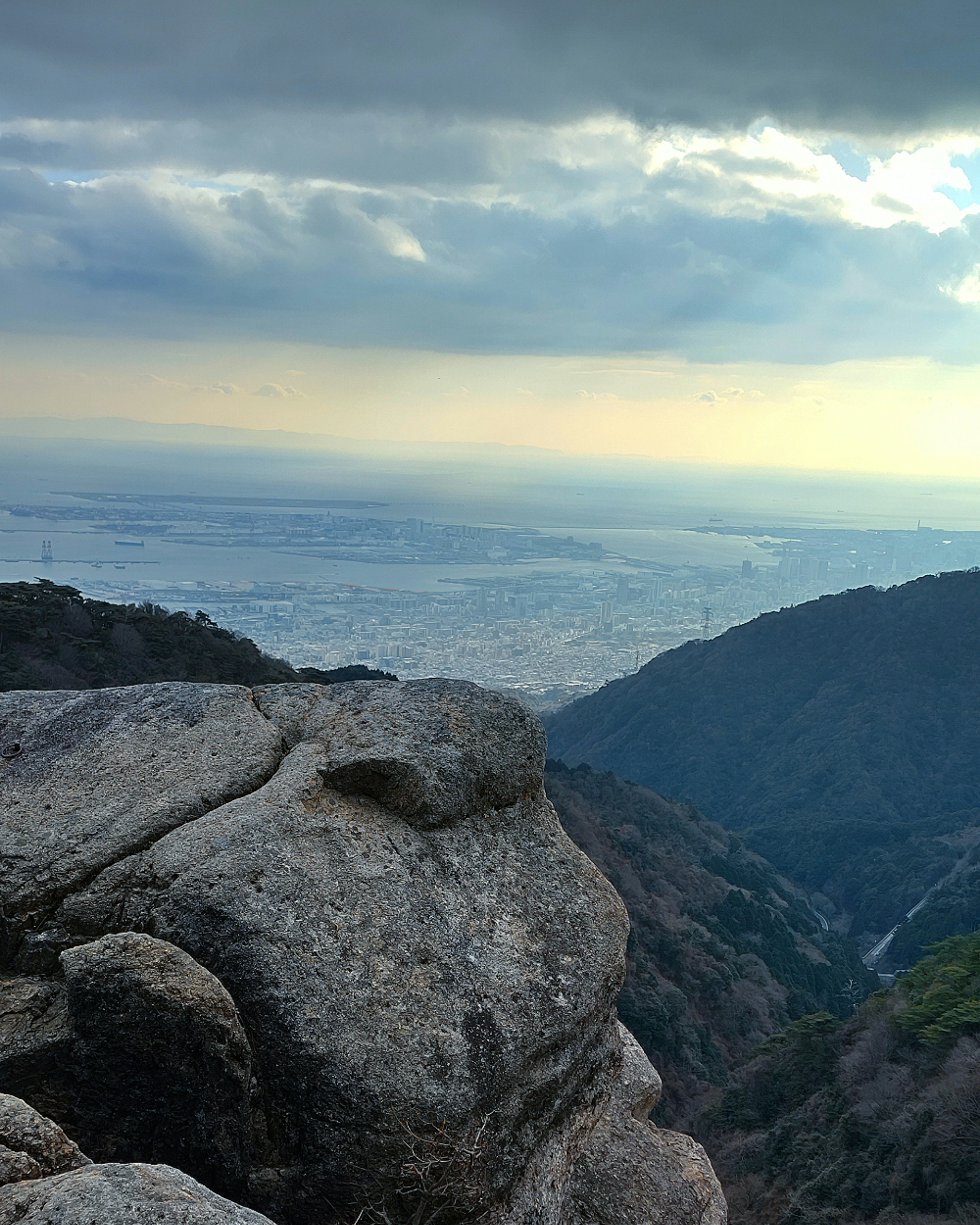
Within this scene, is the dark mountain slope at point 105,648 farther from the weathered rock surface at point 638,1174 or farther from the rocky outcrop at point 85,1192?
the rocky outcrop at point 85,1192

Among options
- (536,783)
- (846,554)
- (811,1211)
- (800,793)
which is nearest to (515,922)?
(536,783)

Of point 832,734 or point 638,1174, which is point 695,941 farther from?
point 832,734

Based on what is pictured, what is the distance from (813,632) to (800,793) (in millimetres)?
23030

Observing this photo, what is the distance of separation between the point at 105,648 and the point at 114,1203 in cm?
2502

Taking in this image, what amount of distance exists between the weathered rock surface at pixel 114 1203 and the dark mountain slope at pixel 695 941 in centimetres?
3025

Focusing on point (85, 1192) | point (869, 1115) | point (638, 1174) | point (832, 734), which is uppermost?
point (85, 1192)

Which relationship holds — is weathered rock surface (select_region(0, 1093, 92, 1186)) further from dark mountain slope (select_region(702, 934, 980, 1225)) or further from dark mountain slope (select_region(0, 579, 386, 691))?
dark mountain slope (select_region(702, 934, 980, 1225))

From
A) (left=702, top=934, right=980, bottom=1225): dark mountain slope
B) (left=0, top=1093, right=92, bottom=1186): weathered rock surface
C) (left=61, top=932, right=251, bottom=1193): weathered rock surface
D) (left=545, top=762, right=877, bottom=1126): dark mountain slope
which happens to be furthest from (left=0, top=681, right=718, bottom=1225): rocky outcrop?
(left=545, top=762, right=877, bottom=1126): dark mountain slope

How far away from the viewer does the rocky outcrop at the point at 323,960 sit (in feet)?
19.7

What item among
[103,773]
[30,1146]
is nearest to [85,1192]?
[30,1146]

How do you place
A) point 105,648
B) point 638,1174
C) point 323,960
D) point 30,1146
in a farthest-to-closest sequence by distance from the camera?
1. point 105,648
2. point 638,1174
3. point 323,960
4. point 30,1146

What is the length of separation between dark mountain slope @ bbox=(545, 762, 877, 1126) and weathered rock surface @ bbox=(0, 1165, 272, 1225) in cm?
3025

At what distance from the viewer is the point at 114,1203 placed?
4.21 metres

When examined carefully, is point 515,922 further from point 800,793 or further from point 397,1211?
point 800,793
